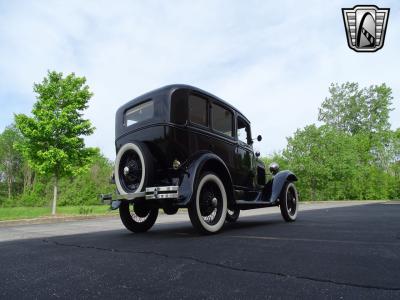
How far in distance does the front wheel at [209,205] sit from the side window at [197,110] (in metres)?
0.96

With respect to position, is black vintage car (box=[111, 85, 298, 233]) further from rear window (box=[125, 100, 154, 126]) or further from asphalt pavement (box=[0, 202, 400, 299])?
asphalt pavement (box=[0, 202, 400, 299])

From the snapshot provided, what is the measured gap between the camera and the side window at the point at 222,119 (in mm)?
5766

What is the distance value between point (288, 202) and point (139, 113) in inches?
157

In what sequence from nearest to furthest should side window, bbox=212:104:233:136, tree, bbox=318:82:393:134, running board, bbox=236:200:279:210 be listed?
running board, bbox=236:200:279:210 → side window, bbox=212:104:233:136 → tree, bbox=318:82:393:134

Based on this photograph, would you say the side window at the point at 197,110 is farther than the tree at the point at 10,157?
No

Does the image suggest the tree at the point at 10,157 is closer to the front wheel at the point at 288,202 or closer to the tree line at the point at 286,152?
the tree line at the point at 286,152

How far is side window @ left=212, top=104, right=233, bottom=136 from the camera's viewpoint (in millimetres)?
5766

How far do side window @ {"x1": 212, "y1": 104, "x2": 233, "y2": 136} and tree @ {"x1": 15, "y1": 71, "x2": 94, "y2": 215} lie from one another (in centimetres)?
1150

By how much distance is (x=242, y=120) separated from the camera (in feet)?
22.6

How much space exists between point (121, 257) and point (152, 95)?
285 centimetres

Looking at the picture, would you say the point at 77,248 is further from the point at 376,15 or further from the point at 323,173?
the point at 323,173

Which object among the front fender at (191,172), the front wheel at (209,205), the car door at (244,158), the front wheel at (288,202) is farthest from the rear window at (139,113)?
the front wheel at (288,202)

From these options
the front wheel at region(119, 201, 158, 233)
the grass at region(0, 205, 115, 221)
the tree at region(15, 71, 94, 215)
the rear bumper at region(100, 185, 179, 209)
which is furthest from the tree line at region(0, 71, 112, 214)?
the rear bumper at region(100, 185, 179, 209)

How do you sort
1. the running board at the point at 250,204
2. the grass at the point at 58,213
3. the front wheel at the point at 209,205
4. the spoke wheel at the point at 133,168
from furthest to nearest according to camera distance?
the grass at the point at 58,213, the running board at the point at 250,204, the spoke wheel at the point at 133,168, the front wheel at the point at 209,205
